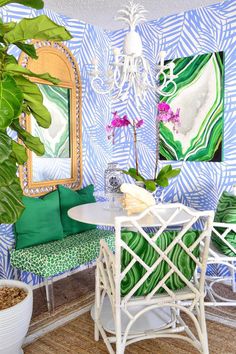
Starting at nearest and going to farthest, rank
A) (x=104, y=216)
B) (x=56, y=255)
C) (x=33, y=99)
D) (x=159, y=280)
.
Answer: (x=33, y=99)
(x=159, y=280)
(x=104, y=216)
(x=56, y=255)

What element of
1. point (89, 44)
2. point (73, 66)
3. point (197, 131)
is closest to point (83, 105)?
point (73, 66)

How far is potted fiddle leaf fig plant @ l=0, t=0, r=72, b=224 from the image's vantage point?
1.35 metres

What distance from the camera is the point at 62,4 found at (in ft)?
10.1

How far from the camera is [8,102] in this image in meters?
1.34

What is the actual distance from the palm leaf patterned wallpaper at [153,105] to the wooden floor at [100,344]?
852mm

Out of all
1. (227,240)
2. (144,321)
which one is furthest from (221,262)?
(144,321)

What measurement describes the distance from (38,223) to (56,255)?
0.41 meters

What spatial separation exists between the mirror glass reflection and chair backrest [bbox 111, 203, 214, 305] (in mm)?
1574

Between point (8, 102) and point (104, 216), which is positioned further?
point (104, 216)

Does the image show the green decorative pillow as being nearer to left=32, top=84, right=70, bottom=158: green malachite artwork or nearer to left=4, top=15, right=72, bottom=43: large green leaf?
left=4, top=15, right=72, bottom=43: large green leaf

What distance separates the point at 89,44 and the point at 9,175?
2584 millimetres

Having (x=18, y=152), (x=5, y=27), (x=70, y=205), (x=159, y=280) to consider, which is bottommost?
(x=159, y=280)

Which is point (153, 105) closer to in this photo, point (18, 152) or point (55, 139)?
point (55, 139)

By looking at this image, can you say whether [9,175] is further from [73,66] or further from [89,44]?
[89,44]
